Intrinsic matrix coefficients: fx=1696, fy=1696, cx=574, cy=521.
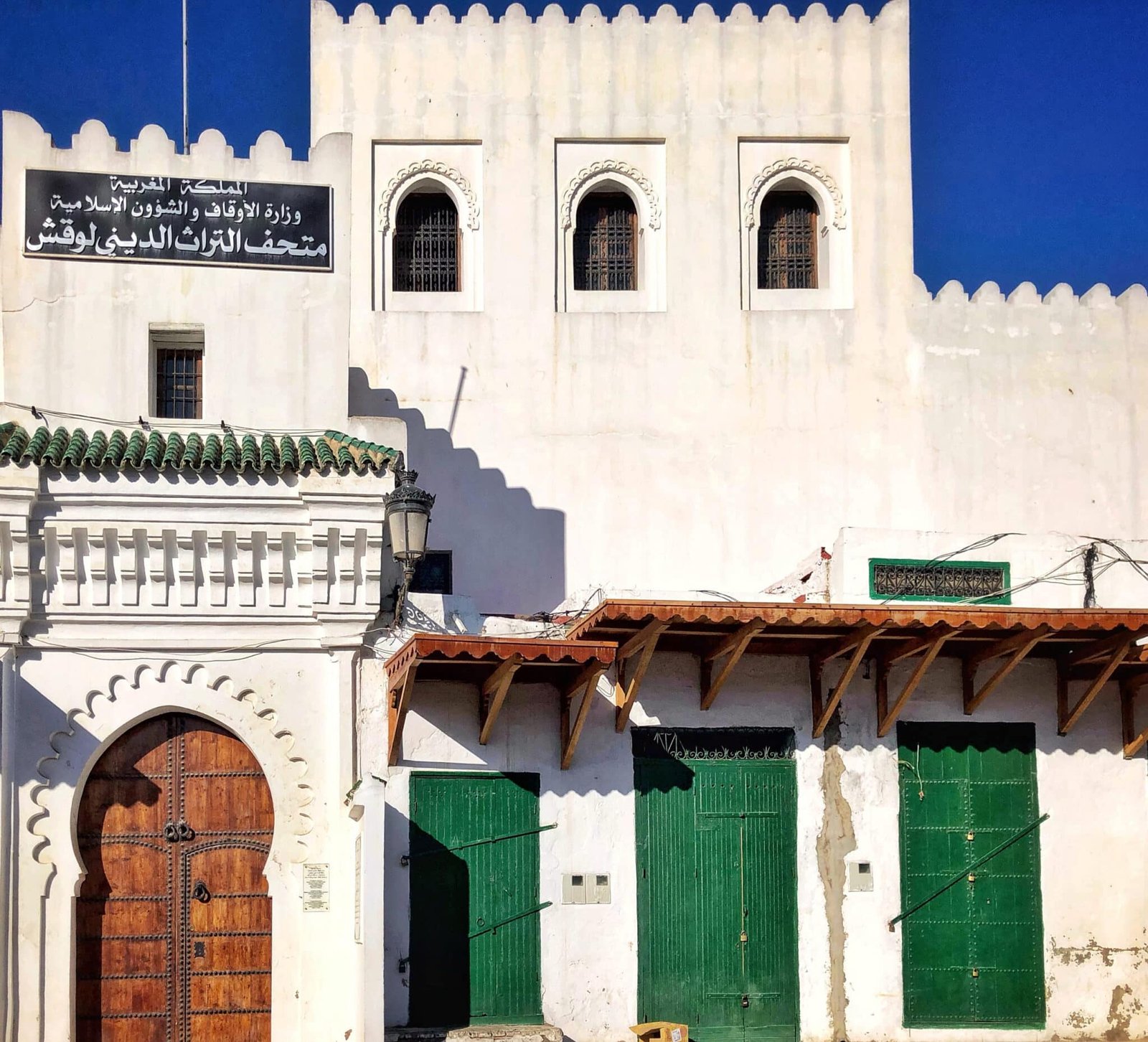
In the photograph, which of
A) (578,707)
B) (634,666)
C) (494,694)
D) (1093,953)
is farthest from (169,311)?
(1093,953)

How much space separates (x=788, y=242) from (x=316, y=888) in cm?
881

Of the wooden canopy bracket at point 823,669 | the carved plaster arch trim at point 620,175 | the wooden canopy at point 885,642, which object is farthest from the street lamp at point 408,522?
the carved plaster arch trim at point 620,175

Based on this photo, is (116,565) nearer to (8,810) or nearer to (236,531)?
(236,531)

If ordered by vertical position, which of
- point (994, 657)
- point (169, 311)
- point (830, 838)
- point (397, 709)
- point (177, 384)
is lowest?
point (830, 838)

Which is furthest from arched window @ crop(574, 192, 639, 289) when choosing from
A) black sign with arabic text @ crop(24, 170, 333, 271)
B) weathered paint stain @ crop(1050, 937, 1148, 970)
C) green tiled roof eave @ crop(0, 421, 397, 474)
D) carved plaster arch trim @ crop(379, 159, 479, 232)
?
weathered paint stain @ crop(1050, 937, 1148, 970)

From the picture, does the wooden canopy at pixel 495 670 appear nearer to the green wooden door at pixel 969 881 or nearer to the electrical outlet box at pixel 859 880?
Answer: the electrical outlet box at pixel 859 880

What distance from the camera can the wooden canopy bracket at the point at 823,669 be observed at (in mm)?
15125

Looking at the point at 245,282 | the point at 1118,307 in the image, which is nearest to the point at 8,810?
the point at 245,282

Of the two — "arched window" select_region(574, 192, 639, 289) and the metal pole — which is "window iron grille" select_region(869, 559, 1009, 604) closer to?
"arched window" select_region(574, 192, 639, 289)

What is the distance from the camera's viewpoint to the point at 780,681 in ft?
52.5

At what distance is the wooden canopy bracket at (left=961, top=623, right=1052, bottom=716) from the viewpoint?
15227 millimetres

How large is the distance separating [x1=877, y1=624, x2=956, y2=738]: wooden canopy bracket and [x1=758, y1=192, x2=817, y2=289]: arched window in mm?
4772

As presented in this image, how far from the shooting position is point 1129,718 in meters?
16.3

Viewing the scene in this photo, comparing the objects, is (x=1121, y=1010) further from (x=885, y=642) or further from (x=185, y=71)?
(x=185, y=71)
